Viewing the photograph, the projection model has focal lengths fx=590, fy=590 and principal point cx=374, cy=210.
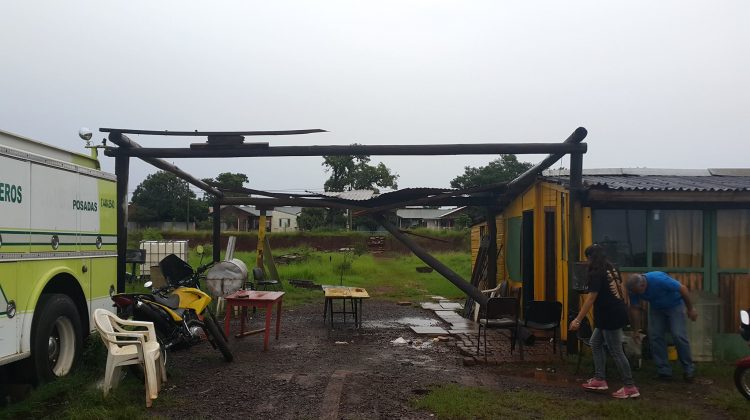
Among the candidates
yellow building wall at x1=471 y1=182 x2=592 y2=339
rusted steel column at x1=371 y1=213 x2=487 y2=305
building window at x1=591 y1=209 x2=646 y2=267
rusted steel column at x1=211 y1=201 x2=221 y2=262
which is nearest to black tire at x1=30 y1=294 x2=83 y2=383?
rusted steel column at x1=371 y1=213 x2=487 y2=305

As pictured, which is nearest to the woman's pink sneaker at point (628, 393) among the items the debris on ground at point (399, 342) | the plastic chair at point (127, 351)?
the debris on ground at point (399, 342)

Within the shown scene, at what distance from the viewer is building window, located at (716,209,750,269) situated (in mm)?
8117

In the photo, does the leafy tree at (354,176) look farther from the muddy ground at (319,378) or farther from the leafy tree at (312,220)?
the muddy ground at (319,378)

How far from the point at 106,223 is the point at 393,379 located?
400cm

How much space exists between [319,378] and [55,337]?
2.87 meters

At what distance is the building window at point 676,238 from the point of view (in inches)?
322

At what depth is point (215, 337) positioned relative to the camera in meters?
7.45

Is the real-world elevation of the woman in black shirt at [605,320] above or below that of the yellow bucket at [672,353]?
above

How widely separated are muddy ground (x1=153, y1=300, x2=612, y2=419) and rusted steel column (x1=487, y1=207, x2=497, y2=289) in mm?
2992

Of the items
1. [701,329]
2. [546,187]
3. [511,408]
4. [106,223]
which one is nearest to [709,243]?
[701,329]

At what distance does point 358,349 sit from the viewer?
8.87m

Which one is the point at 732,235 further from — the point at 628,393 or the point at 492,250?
the point at 492,250

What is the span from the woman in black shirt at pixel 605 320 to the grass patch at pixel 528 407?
13.3 inches

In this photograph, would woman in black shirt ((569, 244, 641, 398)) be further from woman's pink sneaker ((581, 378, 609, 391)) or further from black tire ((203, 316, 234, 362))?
black tire ((203, 316, 234, 362))
